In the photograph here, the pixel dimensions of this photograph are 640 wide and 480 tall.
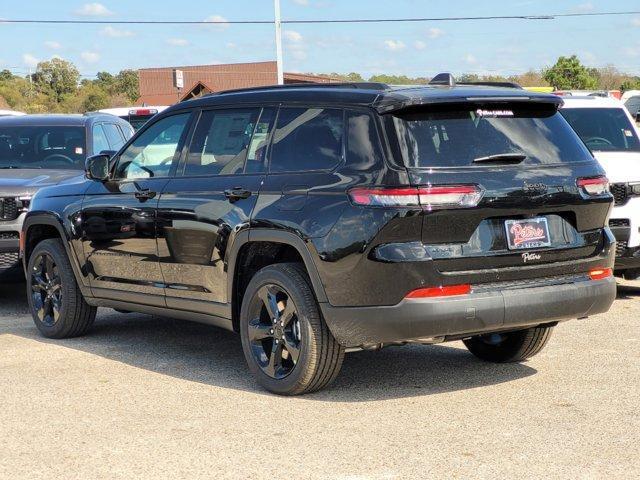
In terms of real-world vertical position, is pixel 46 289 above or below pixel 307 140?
below

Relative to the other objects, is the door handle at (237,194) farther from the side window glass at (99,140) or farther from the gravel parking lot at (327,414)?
the side window glass at (99,140)

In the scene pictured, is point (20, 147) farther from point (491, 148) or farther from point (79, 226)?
point (491, 148)

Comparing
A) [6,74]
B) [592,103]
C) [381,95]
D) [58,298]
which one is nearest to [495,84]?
[381,95]

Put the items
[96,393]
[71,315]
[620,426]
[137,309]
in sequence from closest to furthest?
[620,426] < [96,393] < [137,309] < [71,315]

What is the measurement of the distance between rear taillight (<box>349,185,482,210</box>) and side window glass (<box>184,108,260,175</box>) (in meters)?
1.24

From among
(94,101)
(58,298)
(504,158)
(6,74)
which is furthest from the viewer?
(6,74)

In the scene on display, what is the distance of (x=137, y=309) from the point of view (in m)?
7.71

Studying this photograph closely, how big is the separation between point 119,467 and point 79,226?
3.41 meters

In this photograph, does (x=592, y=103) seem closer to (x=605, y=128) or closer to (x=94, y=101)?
(x=605, y=128)

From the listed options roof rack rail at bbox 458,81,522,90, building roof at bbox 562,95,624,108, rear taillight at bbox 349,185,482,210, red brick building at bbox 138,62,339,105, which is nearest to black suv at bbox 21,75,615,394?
rear taillight at bbox 349,185,482,210

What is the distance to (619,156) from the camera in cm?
1045

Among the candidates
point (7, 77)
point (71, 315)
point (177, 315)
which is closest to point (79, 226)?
point (71, 315)

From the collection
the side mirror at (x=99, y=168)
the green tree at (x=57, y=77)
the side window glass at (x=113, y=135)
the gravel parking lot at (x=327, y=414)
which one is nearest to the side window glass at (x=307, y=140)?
the gravel parking lot at (x=327, y=414)

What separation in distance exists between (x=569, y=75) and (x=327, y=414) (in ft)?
273
